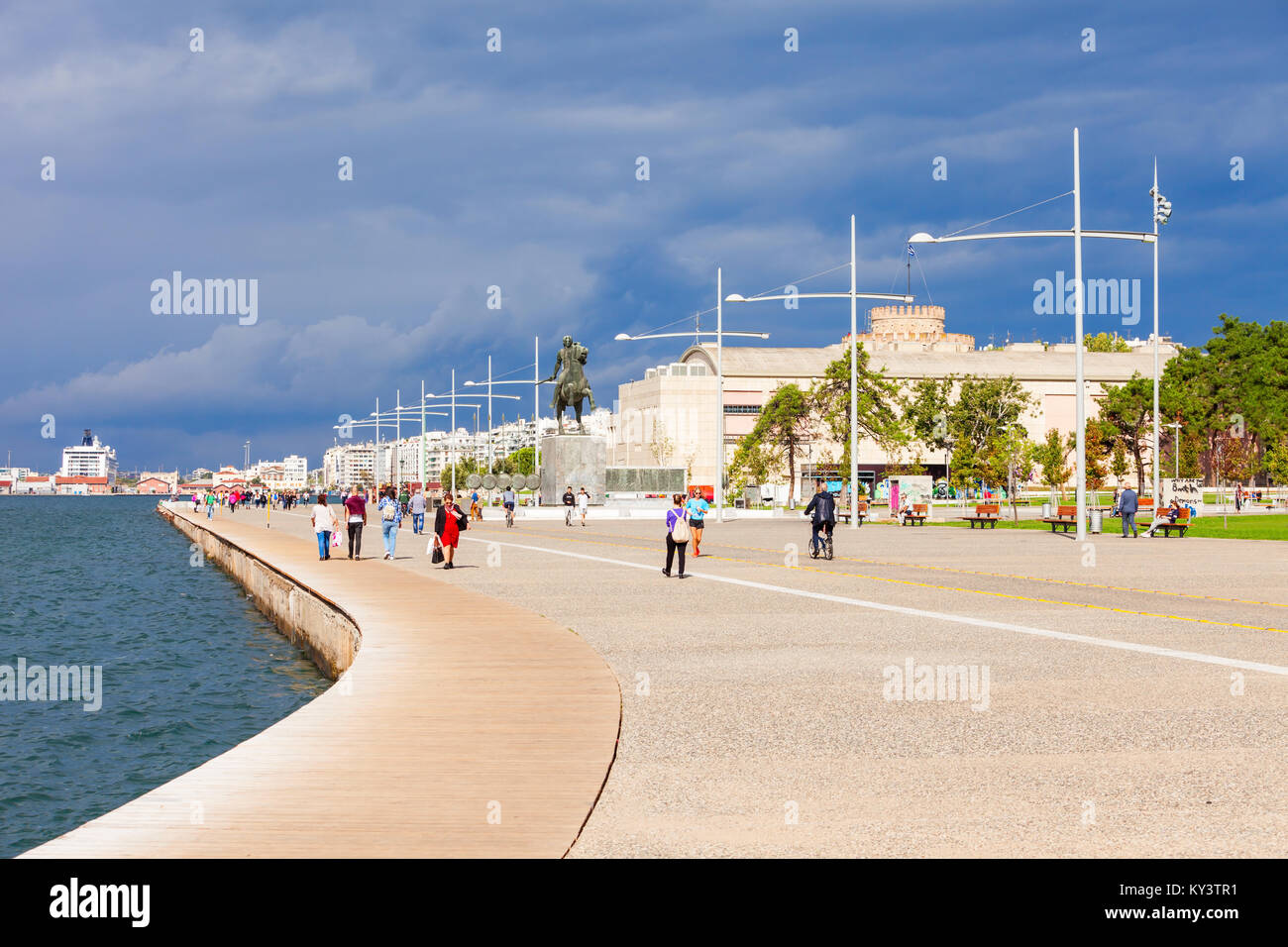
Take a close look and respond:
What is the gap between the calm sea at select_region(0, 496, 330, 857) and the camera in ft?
38.3

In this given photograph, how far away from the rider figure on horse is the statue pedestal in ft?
3.41

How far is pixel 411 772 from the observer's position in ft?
23.4

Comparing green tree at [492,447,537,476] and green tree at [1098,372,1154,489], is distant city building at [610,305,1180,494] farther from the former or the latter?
green tree at [492,447,537,476]

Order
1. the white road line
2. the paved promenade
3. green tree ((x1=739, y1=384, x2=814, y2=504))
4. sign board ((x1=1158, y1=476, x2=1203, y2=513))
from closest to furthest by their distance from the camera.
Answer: the paved promenade → the white road line → sign board ((x1=1158, y1=476, x2=1203, y2=513)) → green tree ((x1=739, y1=384, x2=814, y2=504))

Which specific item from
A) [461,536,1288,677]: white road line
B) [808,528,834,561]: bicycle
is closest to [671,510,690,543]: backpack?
[461,536,1288,677]: white road line

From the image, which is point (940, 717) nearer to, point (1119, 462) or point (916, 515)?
point (916, 515)

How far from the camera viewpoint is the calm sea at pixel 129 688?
11672 mm

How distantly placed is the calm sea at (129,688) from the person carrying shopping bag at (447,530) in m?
3.73

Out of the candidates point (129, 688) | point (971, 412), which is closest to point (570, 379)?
point (129, 688)

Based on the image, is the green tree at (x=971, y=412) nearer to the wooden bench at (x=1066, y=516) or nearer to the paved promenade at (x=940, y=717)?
the wooden bench at (x=1066, y=516)
